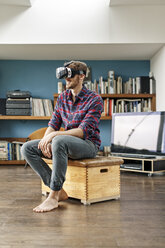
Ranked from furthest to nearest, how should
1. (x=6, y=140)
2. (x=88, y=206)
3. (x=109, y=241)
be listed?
(x=6, y=140) → (x=88, y=206) → (x=109, y=241)

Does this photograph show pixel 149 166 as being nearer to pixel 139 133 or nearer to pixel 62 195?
pixel 139 133

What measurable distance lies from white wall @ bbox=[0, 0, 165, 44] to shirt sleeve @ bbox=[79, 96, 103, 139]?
228cm

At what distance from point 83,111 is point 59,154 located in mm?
441

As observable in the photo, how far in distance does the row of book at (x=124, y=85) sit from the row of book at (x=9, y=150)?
159 cm

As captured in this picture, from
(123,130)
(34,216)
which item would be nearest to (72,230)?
(34,216)

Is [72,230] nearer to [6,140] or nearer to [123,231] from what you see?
[123,231]

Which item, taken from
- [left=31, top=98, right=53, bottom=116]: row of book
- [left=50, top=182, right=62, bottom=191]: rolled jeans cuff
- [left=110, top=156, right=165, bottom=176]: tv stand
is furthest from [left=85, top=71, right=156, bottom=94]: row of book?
[left=50, top=182, right=62, bottom=191]: rolled jeans cuff

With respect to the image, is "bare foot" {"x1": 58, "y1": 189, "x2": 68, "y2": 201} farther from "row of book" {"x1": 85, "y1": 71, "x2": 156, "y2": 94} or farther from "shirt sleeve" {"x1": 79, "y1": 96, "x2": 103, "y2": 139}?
"row of book" {"x1": 85, "y1": 71, "x2": 156, "y2": 94}

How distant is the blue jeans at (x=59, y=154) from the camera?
2.20 metres

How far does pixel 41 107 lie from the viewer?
5438 mm

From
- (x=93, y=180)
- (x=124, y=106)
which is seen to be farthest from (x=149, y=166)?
(x=93, y=180)

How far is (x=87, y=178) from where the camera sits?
2.35 m

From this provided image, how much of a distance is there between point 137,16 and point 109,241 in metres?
3.70

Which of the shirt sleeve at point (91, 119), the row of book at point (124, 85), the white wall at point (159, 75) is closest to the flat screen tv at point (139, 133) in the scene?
the white wall at point (159, 75)
